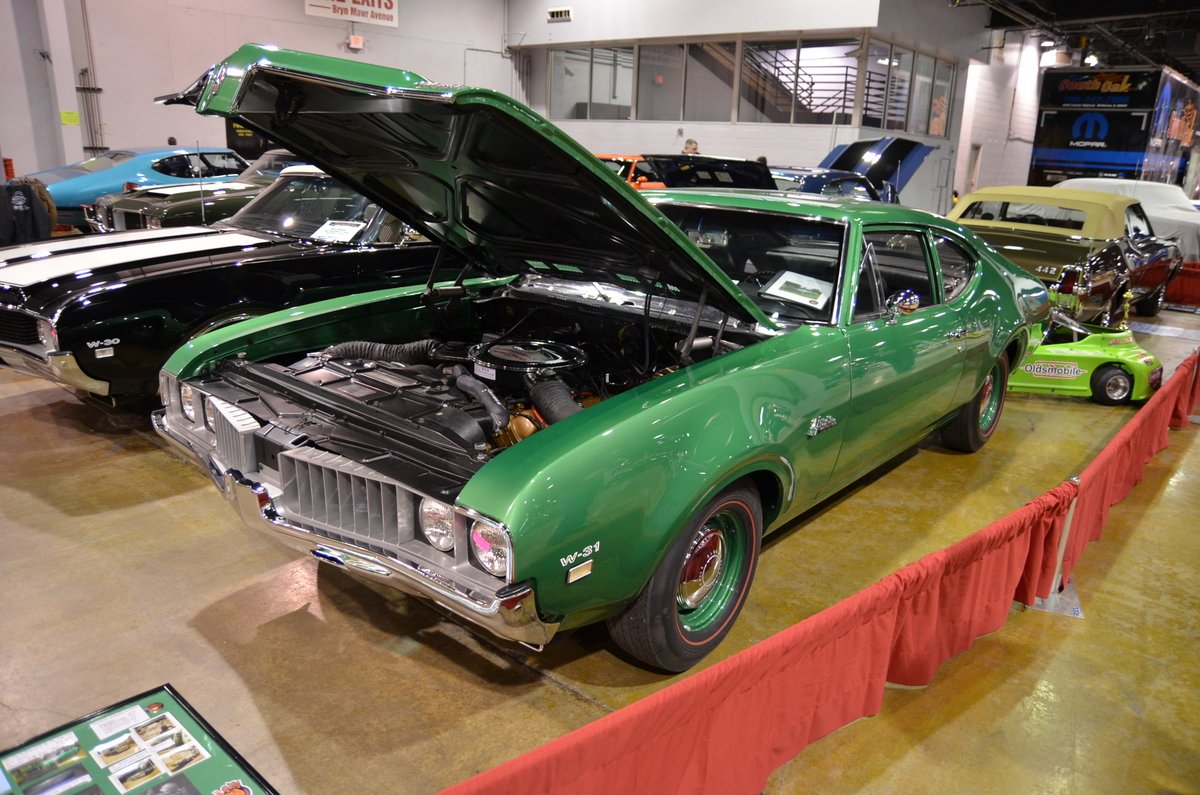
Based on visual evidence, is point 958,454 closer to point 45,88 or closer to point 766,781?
point 766,781

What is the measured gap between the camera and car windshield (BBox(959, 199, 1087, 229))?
8617 mm

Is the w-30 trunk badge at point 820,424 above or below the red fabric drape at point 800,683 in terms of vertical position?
above

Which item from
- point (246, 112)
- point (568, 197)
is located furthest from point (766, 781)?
point (246, 112)

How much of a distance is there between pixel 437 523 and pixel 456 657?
78 centimetres

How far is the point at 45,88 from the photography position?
13.0m

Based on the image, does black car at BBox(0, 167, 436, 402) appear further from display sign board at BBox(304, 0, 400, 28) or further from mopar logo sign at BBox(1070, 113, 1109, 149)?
mopar logo sign at BBox(1070, 113, 1109, 149)

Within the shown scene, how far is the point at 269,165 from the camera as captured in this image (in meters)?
9.11

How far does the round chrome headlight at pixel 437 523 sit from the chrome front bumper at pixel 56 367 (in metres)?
2.95

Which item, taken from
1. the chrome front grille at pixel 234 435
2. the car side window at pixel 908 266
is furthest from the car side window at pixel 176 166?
the car side window at pixel 908 266

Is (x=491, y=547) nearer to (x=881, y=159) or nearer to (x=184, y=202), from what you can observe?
(x=184, y=202)

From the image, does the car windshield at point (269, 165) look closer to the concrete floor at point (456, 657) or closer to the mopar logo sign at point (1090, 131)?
the concrete floor at point (456, 657)

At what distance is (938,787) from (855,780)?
9.3 inches

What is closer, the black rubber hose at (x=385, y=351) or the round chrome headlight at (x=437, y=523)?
the round chrome headlight at (x=437, y=523)

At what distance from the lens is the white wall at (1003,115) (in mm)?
18875
